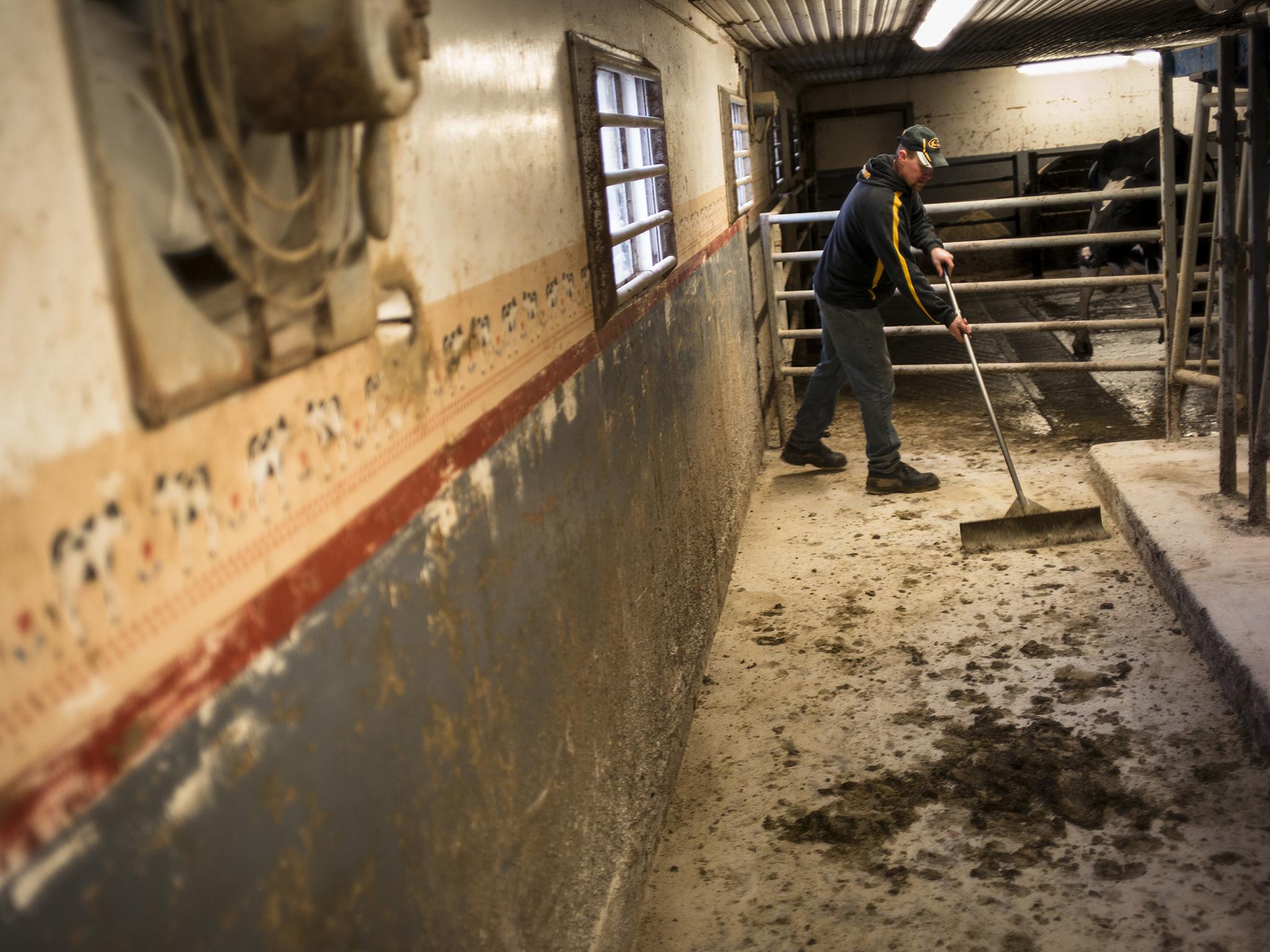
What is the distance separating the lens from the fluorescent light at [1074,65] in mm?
14116

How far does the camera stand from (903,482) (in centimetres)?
593

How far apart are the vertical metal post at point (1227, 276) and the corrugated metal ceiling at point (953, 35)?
2.22 metres

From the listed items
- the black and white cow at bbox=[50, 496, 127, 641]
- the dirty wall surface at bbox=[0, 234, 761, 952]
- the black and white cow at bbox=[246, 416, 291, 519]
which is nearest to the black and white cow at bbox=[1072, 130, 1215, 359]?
the dirty wall surface at bbox=[0, 234, 761, 952]

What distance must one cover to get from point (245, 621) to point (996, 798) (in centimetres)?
254

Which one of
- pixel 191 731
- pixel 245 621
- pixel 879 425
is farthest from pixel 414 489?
pixel 879 425

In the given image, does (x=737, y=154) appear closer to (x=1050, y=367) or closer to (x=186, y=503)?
(x=1050, y=367)

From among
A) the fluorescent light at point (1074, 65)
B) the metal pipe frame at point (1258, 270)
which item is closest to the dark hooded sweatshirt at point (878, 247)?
the metal pipe frame at point (1258, 270)

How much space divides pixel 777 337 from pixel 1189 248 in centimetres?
246

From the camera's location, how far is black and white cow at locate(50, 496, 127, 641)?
911 mm

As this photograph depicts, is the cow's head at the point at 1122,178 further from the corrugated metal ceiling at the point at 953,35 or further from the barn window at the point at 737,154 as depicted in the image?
the barn window at the point at 737,154

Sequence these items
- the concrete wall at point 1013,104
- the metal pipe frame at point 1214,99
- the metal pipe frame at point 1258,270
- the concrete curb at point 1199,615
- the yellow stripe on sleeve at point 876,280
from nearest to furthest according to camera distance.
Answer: the concrete curb at point 1199,615
the metal pipe frame at point 1258,270
the metal pipe frame at point 1214,99
the yellow stripe on sleeve at point 876,280
the concrete wall at point 1013,104

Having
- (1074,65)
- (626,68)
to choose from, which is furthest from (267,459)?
(1074,65)

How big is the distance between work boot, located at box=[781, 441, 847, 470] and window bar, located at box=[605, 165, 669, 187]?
2.77 meters

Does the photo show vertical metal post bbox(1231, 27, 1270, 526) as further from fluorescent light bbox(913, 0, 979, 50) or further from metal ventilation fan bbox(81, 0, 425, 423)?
metal ventilation fan bbox(81, 0, 425, 423)
